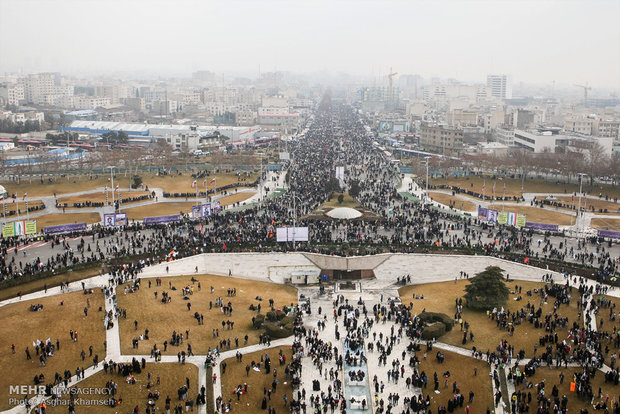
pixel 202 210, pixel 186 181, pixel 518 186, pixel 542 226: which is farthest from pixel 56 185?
pixel 518 186

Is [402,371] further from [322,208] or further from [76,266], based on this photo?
[322,208]

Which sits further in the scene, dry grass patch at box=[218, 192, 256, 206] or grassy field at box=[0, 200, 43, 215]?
dry grass patch at box=[218, 192, 256, 206]

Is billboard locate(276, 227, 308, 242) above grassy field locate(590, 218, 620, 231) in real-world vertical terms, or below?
above

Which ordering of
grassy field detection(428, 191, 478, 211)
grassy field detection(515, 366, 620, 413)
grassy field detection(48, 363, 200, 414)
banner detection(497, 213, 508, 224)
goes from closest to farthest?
grassy field detection(48, 363, 200, 414)
grassy field detection(515, 366, 620, 413)
banner detection(497, 213, 508, 224)
grassy field detection(428, 191, 478, 211)

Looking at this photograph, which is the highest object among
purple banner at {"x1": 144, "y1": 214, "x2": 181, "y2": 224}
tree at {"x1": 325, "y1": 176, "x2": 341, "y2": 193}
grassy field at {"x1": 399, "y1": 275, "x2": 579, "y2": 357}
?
tree at {"x1": 325, "y1": 176, "x2": 341, "y2": 193}

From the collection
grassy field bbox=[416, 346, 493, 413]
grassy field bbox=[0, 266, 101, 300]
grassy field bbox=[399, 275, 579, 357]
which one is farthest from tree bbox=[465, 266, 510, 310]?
grassy field bbox=[0, 266, 101, 300]

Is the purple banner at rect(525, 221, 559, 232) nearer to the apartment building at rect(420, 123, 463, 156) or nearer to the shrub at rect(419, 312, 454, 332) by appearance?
the shrub at rect(419, 312, 454, 332)
